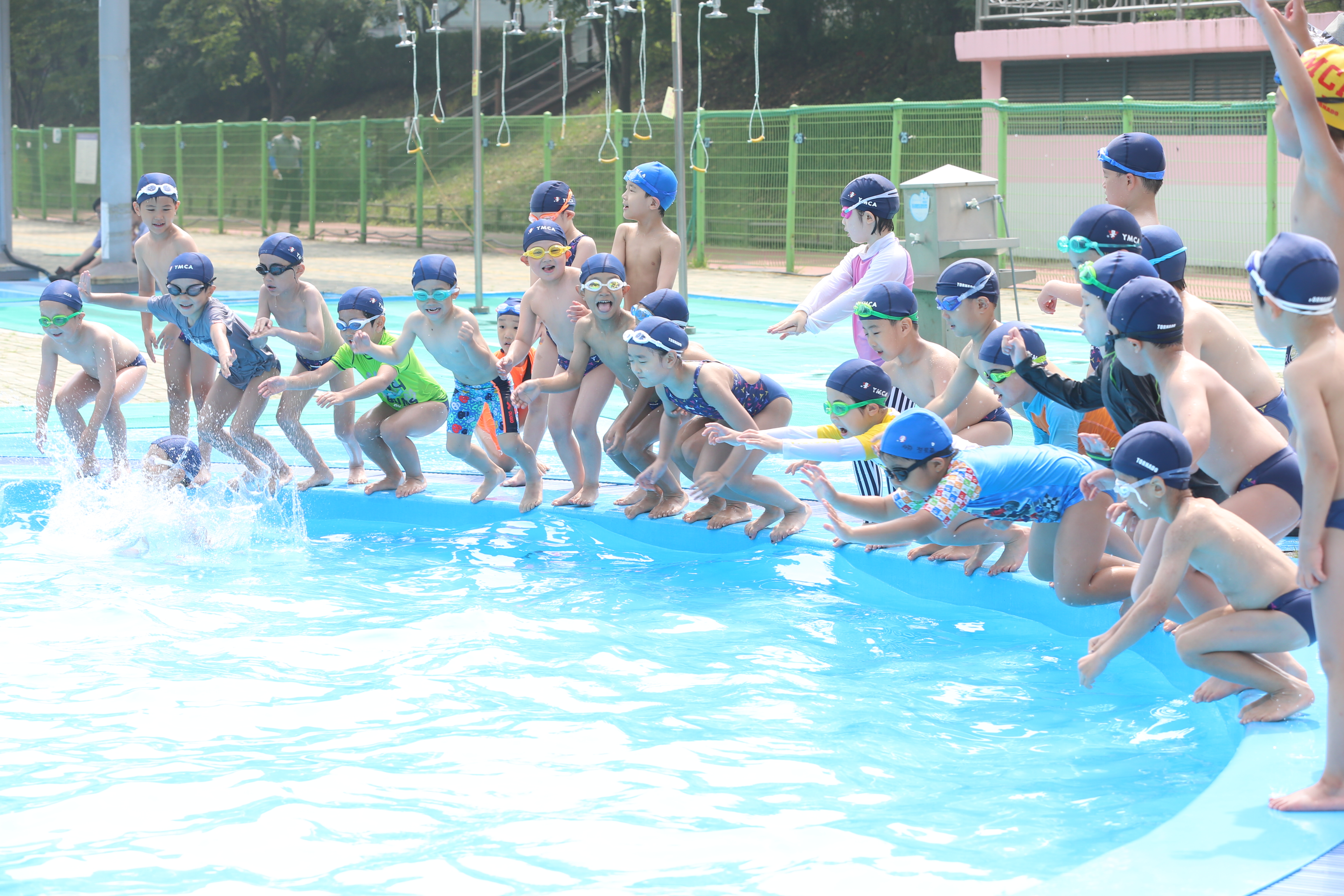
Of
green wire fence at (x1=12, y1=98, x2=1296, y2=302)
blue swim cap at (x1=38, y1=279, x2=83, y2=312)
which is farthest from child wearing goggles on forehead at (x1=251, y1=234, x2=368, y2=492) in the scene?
green wire fence at (x1=12, y1=98, x2=1296, y2=302)

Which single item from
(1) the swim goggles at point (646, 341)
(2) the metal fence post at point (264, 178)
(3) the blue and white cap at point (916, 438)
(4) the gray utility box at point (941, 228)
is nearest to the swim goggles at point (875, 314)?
(1) the swim goggles at point (646, 341)

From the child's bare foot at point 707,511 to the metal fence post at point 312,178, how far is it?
892 inches

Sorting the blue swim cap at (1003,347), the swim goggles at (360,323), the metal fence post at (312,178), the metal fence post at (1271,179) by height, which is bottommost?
the blue swim cap at (1003,347)

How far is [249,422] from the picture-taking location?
26.4 feet

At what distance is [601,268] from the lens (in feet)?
23.5

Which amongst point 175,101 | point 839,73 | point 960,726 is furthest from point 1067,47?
point 175,101

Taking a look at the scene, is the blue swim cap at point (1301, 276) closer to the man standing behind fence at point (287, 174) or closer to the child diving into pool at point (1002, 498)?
the child diving into pool at point (1002, 498)

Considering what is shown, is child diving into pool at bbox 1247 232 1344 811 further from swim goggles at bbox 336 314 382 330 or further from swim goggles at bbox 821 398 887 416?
swim goggles at bbox 336 314 382 330

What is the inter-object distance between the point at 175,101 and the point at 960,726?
1916 inches

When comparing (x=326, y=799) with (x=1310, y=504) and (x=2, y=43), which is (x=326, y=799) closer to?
(x=1310, y=504)

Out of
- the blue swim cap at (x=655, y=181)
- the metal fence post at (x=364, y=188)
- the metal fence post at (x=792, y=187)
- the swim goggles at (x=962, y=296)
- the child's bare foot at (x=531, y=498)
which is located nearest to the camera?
the swim goggles at (x=962, y=296)

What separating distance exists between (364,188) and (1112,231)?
24.1m

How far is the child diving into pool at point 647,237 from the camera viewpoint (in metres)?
8.16

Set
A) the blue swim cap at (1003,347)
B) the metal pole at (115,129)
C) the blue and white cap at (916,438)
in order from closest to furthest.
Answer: the blue and white cap at (916,438), the blue swim cap at (1003,347), the metal pole at (115,129)
